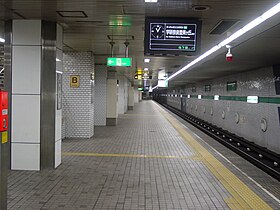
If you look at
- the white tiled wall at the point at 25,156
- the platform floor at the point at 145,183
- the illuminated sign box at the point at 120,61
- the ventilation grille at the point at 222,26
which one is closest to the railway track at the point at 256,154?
the platform floor at the point at 145,183

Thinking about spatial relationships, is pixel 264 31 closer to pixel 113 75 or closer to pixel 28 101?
pixel 28 101

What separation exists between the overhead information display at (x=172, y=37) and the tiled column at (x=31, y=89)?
210 centimetres

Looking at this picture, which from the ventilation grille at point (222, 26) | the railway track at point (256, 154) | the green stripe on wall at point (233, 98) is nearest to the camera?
the ventilation grille at point (222, 26)

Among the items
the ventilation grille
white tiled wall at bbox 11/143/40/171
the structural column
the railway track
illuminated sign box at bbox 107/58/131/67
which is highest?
the ventilation grille

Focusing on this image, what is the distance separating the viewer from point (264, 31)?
5148 millimetres

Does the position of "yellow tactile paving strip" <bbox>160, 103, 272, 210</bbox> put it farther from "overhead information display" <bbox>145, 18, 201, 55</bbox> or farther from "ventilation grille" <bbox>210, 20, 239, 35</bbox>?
"ventilation grille" <bbox>210, 20, 239, 35</bbox>

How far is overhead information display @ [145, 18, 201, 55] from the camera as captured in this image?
574cm

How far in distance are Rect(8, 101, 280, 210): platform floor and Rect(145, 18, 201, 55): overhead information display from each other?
2557 mm

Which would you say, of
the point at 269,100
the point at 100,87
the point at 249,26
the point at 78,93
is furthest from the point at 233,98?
the point at 249,26

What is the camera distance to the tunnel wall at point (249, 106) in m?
9.80

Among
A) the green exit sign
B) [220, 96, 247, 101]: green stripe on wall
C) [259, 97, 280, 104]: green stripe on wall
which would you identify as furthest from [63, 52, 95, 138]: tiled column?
[220, 96, 247, 101]: green stripe on wall

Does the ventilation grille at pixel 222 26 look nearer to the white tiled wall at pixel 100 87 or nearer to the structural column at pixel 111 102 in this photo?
the white tiled wall at pixel 100 87

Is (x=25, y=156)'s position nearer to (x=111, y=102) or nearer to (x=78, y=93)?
(x=78, y=93)

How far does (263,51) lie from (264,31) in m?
2.16
